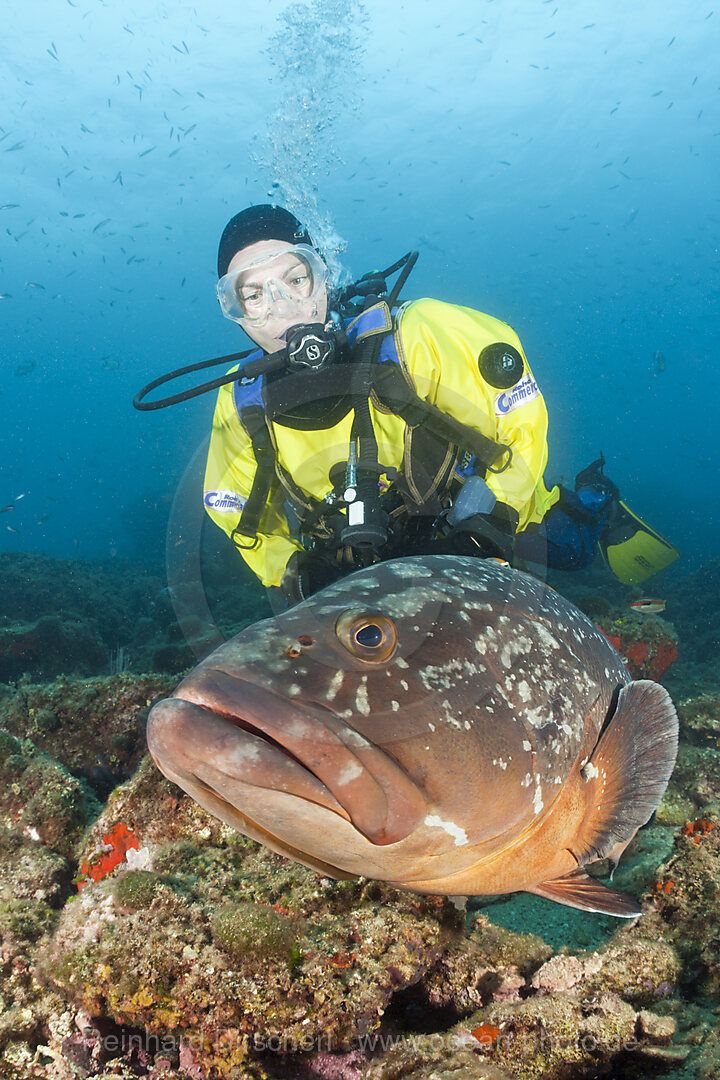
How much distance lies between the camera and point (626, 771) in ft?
7.79

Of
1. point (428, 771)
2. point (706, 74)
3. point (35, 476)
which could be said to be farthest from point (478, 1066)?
point (35, 476)

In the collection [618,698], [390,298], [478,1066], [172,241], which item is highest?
[390,298]

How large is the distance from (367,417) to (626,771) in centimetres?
259

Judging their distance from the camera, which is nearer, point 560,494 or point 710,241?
point 560,494

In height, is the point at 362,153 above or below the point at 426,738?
above

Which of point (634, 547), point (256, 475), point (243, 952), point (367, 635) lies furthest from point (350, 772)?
point (634, 547)

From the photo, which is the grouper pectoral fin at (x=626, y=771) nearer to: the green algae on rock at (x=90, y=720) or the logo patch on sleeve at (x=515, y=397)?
the logo patch on sleeve at (x=515, y=397)

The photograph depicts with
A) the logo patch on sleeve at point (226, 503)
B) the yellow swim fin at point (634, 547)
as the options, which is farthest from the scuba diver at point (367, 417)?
the yellow swim fin at point (634, 547)

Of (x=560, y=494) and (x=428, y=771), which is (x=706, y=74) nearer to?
(x=560, y=494)

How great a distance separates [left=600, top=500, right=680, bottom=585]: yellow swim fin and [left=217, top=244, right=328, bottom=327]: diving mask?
15.6ft

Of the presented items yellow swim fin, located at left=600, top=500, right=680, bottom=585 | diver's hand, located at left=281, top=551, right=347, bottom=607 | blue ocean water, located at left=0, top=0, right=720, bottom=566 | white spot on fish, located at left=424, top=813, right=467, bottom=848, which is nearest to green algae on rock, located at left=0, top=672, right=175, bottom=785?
diver's hand, located at left=281, top=551, right=347, bottom=607

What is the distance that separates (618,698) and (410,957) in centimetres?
144

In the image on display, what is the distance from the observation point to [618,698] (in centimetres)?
250

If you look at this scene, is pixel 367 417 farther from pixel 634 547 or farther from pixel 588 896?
pixel 634 547
